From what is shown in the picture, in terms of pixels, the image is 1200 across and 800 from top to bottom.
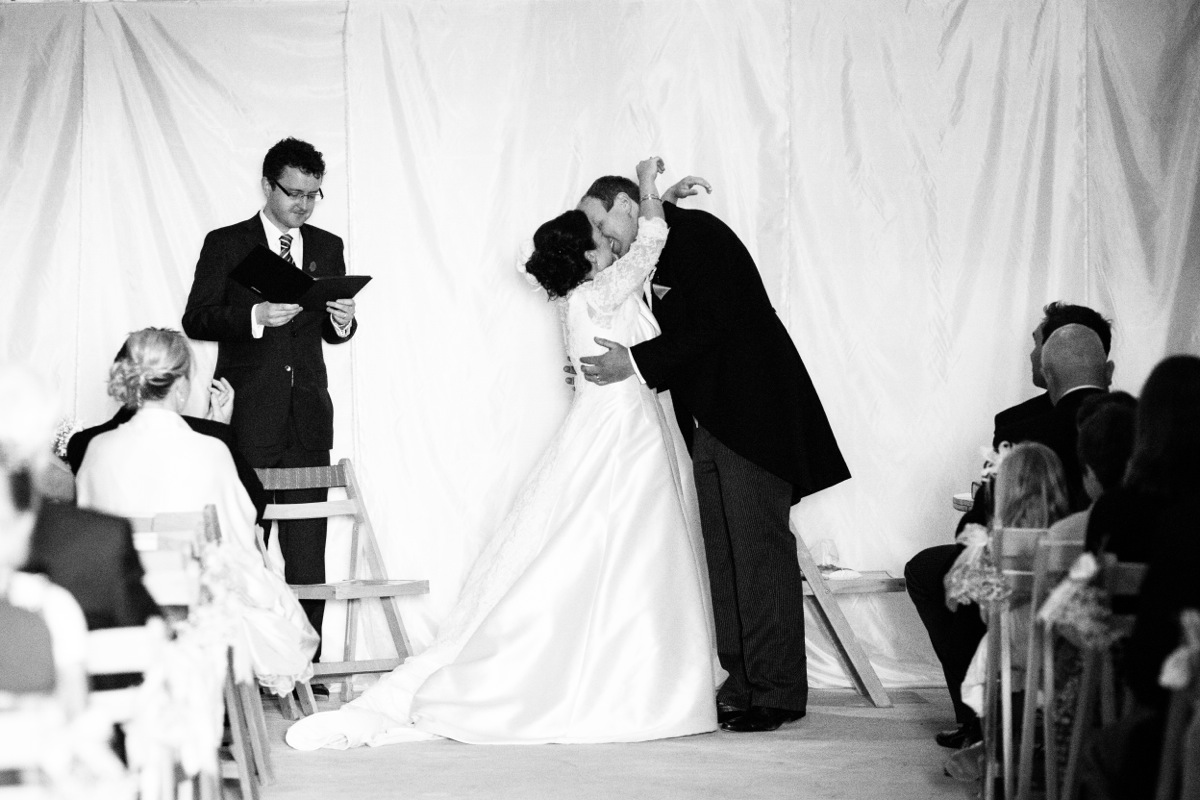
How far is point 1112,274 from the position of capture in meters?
5.61

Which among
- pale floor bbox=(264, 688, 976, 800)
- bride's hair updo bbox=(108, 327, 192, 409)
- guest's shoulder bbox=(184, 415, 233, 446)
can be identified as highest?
bride's hair updo bbox=(108, 327, 192, 409)

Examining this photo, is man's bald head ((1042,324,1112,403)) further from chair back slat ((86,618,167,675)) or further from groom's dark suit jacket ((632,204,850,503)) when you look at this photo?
chair back slat ((86,618,167,675))

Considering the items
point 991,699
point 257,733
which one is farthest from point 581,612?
point 991,699

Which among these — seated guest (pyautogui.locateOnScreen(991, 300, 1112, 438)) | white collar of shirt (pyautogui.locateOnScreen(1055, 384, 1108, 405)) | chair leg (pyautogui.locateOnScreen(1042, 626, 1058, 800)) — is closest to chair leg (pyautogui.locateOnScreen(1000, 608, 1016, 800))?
chair leg (pyautogui.locateOnScreen(1042, 626, 1058, 800))

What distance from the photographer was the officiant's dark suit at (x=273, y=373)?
5078 millimetres

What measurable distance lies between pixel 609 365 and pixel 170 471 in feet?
5.48

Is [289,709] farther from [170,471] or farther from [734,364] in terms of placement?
[734,364]

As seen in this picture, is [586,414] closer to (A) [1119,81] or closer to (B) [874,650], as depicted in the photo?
(B) [874,650]

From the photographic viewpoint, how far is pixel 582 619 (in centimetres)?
428

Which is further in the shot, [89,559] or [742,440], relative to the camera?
[742,440]

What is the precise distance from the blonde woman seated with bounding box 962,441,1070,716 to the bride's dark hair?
1.91 m

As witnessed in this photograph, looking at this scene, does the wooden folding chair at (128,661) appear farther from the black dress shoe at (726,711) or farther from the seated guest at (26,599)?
the black dress shoe at (726,711)

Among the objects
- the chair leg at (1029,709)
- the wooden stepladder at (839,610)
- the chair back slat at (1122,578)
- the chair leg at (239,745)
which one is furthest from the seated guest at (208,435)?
the chair back slat at (1122,578)

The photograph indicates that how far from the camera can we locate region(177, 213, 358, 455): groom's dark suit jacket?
507 cm
